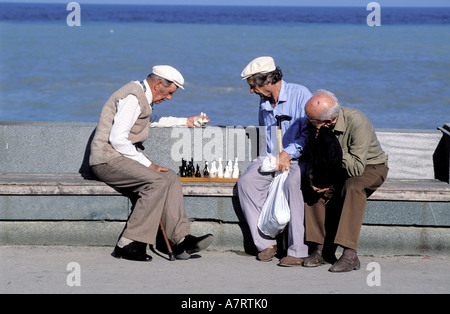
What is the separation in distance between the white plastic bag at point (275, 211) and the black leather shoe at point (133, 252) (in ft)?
2.82

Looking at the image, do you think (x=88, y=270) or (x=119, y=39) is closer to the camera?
(x=88, y=270)

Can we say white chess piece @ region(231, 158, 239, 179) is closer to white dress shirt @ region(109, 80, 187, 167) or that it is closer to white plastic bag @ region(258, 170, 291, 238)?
white plastic bag @ region(258, 170, 291, 238)

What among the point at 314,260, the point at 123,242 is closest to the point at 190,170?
the point at 123,242

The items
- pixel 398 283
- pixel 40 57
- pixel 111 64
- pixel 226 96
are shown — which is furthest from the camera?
pixel 40 57

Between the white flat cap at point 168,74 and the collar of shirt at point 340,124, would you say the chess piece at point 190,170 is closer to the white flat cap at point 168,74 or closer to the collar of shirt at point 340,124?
the white flat cap at point 168,74

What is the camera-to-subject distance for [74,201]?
6.24 m

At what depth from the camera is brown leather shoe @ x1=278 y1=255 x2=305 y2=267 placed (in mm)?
5906

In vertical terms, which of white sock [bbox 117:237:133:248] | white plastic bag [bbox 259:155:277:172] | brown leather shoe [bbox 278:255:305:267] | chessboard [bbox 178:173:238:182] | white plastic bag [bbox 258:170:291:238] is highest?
white plastic bag [bbox 259:155:277:172]

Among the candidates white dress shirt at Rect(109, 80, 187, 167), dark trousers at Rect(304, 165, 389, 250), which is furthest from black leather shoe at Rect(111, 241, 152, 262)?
dark trousers at Rect(304, 165, 389, 250)

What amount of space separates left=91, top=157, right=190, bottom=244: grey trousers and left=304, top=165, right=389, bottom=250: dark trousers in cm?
91

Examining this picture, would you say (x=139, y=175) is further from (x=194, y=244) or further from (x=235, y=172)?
(x=235, y=172)

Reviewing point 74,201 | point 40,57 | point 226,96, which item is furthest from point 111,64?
point 74,201
